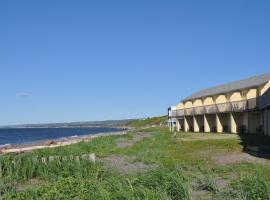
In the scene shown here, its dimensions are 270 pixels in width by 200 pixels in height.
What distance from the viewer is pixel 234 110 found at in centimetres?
4375

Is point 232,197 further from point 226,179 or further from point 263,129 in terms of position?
point 263,129

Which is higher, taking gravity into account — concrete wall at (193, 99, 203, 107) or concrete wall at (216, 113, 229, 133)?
concrete wall at (193, 99, 203, 107)

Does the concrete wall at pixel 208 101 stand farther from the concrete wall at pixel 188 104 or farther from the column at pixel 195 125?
the concrete wall at pixel 188 104

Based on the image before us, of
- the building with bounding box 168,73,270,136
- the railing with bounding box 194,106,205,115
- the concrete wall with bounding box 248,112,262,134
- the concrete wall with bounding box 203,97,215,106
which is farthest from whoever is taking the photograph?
the concrete wall with bounding box 203,97,215,106

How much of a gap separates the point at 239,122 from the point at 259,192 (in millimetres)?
36500

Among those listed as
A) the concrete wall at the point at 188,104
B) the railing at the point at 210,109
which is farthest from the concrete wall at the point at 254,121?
the concrete wall at the point at 188,104

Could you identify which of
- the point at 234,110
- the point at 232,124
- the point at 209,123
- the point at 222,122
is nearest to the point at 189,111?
the point at 209,123

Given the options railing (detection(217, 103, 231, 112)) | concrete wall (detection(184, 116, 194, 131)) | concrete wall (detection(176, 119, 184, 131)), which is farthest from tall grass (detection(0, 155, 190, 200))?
concrete wall (detection(176, 119, 184, 131))

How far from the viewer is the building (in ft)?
132

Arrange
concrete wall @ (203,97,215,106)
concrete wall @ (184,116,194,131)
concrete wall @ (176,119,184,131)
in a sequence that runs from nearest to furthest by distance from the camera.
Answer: concrete wall @ (203,97,215,106)
concrete wall @ (184,116,194,131)
concrete wall @ (176,119,184,131)

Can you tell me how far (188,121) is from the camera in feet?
197

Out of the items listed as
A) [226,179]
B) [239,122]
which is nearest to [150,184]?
[226,179]

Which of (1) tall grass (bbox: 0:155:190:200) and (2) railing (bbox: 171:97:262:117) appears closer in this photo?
(1) tall grass (bbox: 0:155:190:200)

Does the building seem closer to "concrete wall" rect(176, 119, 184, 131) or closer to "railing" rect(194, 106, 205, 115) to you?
"railing" rect(194, 106, 205, 115)
